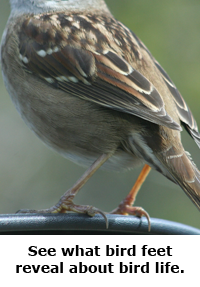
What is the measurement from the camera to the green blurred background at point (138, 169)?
24.7ft

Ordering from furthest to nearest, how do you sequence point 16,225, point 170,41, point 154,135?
point 170,41 < point 154,135 < point 16,225

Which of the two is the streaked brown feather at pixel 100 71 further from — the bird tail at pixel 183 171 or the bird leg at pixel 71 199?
the bird leg at pixel 71 199

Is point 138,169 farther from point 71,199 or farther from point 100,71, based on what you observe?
point 100,71

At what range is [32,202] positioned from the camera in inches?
314

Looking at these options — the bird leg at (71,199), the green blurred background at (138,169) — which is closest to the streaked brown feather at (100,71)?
the bird leg at (71,199)

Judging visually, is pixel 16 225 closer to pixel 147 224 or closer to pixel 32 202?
pixel 147 224

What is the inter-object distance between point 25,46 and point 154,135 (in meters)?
1.37

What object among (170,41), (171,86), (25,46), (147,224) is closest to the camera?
(147,224)

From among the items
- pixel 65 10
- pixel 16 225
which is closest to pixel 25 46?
pixel 65 10

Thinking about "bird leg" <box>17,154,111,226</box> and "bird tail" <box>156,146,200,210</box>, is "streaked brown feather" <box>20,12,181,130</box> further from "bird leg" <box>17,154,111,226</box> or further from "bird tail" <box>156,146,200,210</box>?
"bird leg" <box>17,154,111,226</box>

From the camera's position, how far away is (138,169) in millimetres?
8156

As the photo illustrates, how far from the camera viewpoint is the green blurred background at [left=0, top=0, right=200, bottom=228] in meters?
7.54

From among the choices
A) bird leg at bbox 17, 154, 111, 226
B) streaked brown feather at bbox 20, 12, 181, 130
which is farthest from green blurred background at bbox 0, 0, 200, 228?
streaked brown feather at bbox 20, 12, 181, 130

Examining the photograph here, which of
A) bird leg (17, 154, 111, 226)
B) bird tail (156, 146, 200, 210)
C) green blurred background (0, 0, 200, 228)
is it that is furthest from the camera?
green blurred background (0, 0, 200, 228)
